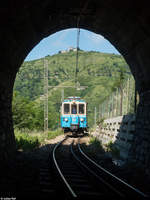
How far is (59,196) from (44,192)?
16.2 inches

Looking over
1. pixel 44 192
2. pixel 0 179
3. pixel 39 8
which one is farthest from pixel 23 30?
pixel 44 192

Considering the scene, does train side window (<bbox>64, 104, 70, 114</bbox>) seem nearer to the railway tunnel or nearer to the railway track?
the railway tunnel

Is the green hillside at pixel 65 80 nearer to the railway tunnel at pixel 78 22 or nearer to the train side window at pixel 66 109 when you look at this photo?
the train side window at pixel 66 109

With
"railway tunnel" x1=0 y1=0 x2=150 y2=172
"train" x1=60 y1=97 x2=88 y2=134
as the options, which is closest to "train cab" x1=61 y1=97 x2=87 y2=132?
"train" x1=60 y1=97 x2=88 y2=134

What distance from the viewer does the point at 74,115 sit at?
2181 centimetres

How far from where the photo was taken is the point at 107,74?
14462cm

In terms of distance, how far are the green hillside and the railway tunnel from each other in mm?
35155

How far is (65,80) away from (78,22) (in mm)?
138458

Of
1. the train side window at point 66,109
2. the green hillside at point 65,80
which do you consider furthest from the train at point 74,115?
the green hillside at point 65,80

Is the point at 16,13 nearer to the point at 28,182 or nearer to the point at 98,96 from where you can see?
the point at 28,182

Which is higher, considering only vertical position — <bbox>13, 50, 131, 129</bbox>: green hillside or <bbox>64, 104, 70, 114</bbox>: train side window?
<bbox>13, 50, 131, 129</bbox>: green hillside

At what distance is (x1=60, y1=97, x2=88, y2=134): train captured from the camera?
21703 millimetres

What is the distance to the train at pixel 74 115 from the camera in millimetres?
21703

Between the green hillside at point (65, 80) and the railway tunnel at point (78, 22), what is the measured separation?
35155 millimetres
